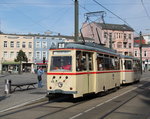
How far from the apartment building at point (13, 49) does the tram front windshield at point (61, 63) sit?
5793cm

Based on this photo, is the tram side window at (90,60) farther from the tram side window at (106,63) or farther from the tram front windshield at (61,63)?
the tram side window at (106,63)

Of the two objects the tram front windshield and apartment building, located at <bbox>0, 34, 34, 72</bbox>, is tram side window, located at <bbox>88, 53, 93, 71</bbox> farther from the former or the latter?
apartment building, located at <bbox>0, 34, 34, 72</bbox>

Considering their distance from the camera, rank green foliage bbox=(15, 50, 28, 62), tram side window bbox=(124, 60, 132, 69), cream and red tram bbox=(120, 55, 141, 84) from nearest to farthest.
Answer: cream and red tram bbox=(120, 55, 141, 84), tram side window bbox=(124, 60, 132, 69), green foliage bbox=(15, 50, 28, 62)

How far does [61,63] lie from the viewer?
12742 mm

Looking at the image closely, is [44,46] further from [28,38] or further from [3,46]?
[3,46]

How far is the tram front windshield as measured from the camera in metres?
12.5

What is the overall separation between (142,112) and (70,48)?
4.51 metres

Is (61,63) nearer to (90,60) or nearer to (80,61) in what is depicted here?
(80,61)

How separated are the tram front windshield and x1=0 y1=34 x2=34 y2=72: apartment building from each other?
5793 cm

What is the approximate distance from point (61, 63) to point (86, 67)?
1.39 m

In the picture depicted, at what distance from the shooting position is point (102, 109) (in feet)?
35.4

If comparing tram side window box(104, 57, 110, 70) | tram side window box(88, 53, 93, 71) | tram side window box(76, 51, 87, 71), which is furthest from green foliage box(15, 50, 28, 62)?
tram side window box(76, 51, 87, 71)

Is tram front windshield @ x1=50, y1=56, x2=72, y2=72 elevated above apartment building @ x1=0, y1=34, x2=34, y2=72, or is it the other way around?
apartment building @ x1=0, y1=34, x2=34, y2=72

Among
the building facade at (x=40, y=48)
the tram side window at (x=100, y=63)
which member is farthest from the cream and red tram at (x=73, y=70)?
the building facade at (x=40, y=48)
